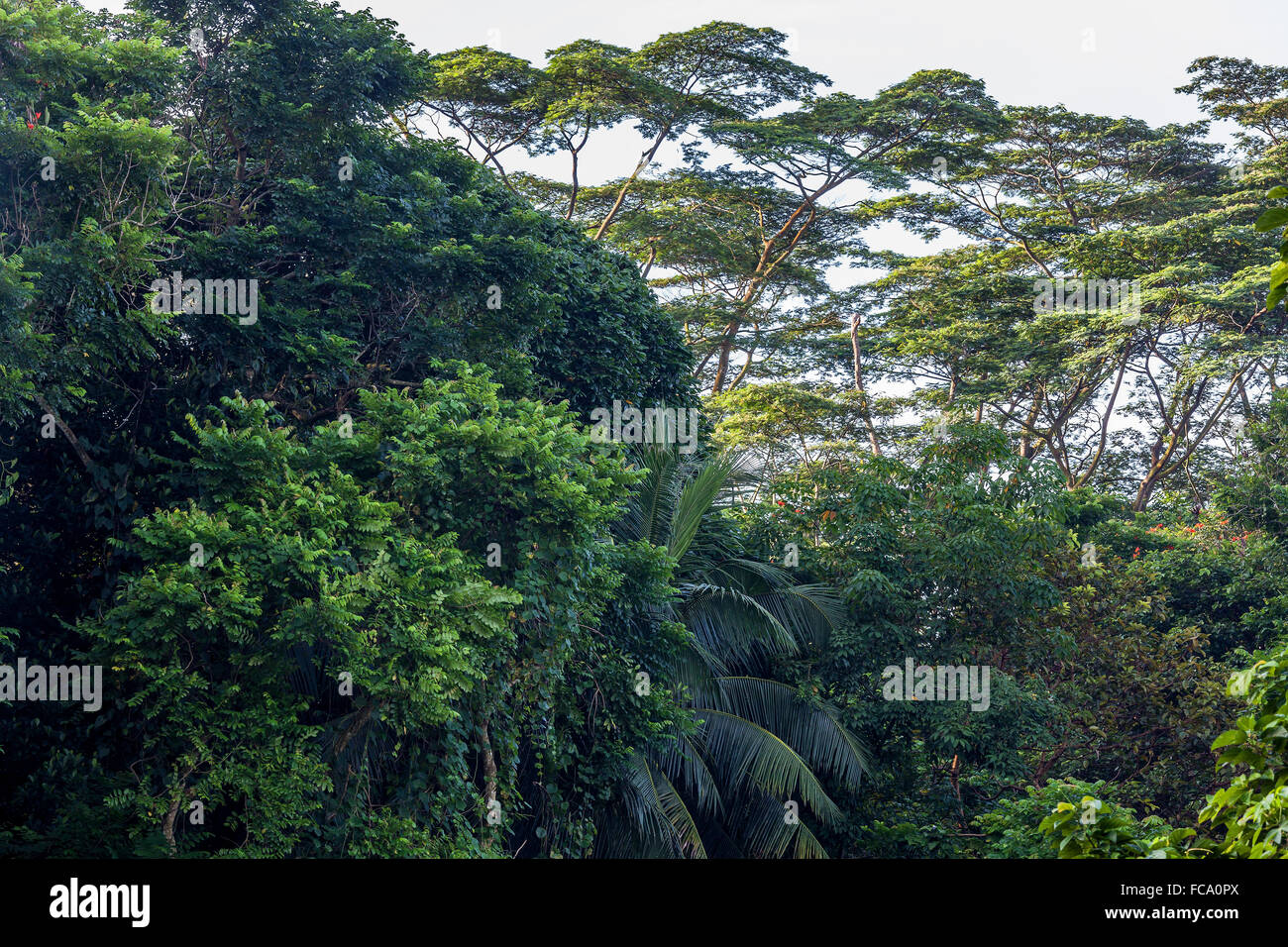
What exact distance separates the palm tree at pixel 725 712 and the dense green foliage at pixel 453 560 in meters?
0.04

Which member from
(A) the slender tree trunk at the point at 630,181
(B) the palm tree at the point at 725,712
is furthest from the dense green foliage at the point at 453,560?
(A) the slender tree trunk at the point at 630,181

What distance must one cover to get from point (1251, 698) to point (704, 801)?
759 centimetres

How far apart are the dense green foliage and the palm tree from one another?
38 millimetres

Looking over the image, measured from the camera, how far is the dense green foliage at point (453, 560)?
712 centimetres

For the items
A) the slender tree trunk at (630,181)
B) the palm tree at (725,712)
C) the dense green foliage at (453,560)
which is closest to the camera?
the dense green foliage at (453,560)

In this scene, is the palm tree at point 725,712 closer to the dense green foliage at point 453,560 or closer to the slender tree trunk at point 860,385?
the dense green foliage at point 453,560

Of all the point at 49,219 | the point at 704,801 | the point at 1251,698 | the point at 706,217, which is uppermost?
the point at 706,217

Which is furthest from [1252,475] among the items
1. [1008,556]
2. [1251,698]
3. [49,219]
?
[49,219]

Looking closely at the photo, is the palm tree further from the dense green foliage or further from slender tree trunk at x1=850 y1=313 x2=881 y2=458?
slender tree trunk at x1=850 y1=313 x2=881 y2=458

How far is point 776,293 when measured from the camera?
2386 centimetres

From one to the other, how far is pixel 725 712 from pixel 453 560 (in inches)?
169

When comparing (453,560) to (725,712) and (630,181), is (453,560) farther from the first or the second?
(630,181)

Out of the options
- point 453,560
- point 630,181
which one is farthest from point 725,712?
point 630,181

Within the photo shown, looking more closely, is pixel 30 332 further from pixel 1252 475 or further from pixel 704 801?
pixel 1252 475
